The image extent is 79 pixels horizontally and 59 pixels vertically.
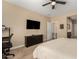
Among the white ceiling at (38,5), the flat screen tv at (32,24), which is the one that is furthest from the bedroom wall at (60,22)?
the flat screen tv at (32,24)

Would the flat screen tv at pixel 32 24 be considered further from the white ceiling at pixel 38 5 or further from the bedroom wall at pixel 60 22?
the bedroom wall at pixel 60 22

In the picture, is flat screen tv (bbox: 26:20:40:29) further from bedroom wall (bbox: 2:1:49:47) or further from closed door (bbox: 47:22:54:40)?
closed door (bbox: 47:22:54:40)

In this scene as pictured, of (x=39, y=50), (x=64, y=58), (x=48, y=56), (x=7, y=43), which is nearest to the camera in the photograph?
(x=64, y=58)

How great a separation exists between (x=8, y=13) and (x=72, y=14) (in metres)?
4.93

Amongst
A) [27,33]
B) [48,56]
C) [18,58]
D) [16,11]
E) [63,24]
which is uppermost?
[16,11]

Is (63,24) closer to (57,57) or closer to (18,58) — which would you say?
(18,58)

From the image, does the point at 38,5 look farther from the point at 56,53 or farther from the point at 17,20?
Result: the point at 56,53

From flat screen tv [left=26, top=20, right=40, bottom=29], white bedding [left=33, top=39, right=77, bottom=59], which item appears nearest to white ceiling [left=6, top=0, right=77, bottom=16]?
flat screen tv [left=26, top=20, right=40, bottom=29]

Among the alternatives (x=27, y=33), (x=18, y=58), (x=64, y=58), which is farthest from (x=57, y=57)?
(x=27, y=33)

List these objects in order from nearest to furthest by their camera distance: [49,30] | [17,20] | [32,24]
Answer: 1. [17,20]
2. [32,24]
3. [49,30]

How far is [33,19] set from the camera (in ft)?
21.4

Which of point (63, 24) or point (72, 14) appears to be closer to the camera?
point (72, 14)

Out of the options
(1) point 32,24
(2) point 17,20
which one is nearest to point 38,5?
(1) point 32,24

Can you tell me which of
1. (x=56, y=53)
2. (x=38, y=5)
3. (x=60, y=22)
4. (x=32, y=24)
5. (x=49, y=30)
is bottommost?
(x=56, y=53)
